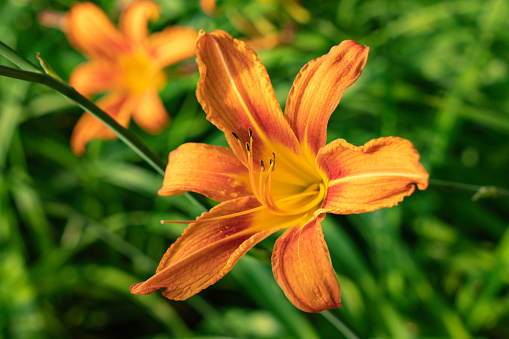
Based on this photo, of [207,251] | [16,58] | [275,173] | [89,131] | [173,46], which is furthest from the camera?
[173,46]

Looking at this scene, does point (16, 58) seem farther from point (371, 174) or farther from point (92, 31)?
point (92, 31)

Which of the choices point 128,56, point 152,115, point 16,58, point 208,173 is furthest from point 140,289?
point 128,56

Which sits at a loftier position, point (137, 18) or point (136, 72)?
point (137, 18)

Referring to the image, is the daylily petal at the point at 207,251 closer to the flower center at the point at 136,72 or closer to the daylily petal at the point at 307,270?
the daylily petal at the point at 307,270

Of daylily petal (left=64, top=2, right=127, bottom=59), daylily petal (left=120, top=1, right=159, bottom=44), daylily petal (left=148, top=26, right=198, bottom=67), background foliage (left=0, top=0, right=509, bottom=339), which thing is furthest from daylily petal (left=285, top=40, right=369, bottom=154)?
daylily petal (left=64, top=2, right=127, bottom=59)

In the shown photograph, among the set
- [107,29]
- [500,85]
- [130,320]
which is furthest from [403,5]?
[130,320]
